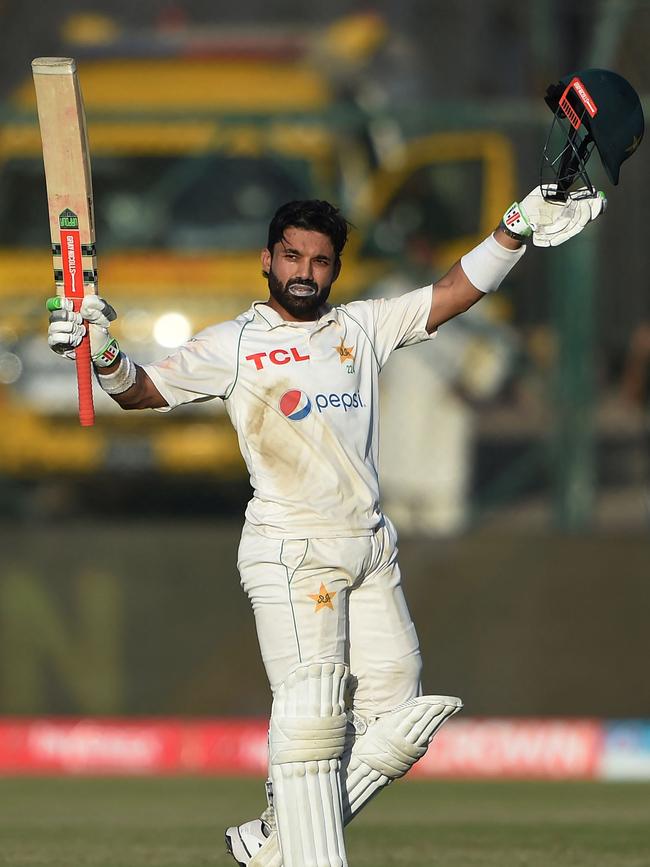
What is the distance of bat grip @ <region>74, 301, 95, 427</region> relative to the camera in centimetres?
420

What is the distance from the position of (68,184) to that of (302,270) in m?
0.60

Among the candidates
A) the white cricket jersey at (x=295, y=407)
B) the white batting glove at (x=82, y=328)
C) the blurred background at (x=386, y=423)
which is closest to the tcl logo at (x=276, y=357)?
the white cricket jersey at (x=295, y=407)

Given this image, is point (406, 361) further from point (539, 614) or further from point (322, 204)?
point (322, 204)

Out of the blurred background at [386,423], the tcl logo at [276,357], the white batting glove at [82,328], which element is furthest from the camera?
the blurred background at [386,423]

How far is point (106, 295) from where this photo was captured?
8.05 m

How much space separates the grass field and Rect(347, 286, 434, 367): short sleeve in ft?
5.06

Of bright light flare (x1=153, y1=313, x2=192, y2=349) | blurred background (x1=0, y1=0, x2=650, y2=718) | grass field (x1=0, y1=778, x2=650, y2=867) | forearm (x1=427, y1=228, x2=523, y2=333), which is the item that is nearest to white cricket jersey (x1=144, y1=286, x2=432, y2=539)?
forearm (x1=427, y1=228, x2=523, y2=333)

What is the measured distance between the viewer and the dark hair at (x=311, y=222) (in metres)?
4.43

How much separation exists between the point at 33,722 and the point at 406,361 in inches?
88.3

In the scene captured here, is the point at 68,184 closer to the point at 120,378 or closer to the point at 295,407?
the point at 120,378

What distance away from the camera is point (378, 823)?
6.16 m

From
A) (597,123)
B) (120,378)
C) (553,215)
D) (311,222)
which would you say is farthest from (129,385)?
(597,123)

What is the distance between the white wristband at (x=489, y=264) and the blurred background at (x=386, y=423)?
121 inches

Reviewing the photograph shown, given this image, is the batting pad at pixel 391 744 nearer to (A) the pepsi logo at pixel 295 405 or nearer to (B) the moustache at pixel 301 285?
(A) the pepsi logo at pixel 295 405
